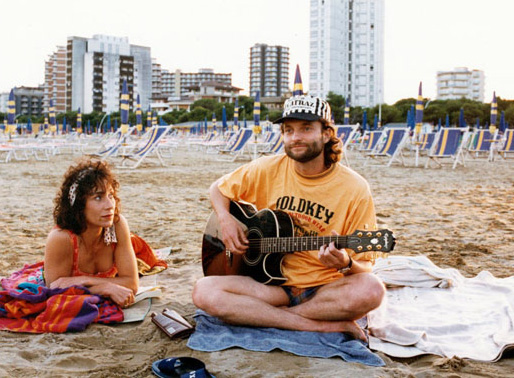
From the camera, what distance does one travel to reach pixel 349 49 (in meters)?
79.4

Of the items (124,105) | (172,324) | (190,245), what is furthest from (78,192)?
(124,105)

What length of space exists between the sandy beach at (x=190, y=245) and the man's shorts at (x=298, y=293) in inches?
13.8

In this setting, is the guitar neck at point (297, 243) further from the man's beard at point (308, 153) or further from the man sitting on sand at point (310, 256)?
the man's beard at point (308, 153)

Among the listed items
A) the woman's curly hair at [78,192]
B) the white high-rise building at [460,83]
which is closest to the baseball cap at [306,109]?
the woman's curly hair at [78,192]

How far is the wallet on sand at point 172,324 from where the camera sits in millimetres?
2396

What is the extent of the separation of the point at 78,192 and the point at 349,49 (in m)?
80.8

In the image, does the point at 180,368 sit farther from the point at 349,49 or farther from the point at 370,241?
the point at 349,49

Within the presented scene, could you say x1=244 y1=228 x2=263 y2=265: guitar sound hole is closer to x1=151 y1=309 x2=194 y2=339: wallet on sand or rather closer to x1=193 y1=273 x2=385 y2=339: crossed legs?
x1=193 y1=273 x2=385 y2=339: crossed legs

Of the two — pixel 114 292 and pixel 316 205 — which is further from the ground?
pixel 316 205

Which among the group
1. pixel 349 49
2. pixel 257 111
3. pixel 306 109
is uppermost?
pixel 349 49

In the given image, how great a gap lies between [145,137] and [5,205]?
808 cm

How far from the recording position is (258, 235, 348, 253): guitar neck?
7.20ft

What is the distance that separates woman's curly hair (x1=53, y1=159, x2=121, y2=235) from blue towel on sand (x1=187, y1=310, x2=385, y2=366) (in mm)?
787

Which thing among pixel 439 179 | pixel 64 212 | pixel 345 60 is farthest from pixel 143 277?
pixel 345 60
